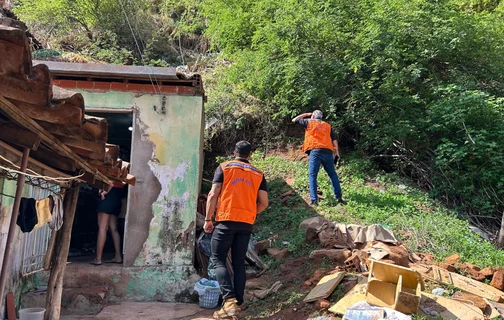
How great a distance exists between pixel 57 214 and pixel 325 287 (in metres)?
3.18

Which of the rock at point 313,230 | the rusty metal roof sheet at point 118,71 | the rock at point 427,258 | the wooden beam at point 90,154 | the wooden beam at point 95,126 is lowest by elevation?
the rock at point 427,258

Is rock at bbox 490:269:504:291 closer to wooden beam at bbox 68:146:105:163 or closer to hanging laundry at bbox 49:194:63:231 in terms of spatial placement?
wooden beam at bbox 68:146:105:163

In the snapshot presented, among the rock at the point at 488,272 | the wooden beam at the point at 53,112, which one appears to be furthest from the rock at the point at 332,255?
the wooden beam at the point at 53,112

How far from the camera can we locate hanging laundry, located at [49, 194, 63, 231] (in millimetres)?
4445

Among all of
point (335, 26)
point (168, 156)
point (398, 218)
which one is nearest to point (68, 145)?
point (168, 156)

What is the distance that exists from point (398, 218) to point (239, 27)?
7896 millimetres

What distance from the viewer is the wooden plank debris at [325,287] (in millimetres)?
4815

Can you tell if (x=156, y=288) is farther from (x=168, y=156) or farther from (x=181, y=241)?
(x=168, y=156)

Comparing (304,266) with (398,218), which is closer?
(304,266)

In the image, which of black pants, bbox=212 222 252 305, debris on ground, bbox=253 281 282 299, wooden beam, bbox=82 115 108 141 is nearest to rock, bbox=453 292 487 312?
debris on ground, bbox=253 281 282 299

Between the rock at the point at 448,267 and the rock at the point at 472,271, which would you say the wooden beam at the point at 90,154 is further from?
the rock at the point at 472,271

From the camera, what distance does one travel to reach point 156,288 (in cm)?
671

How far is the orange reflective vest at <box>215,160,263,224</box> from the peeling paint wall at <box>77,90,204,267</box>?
2.09m

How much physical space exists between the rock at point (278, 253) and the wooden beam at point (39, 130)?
3768 millimetres
